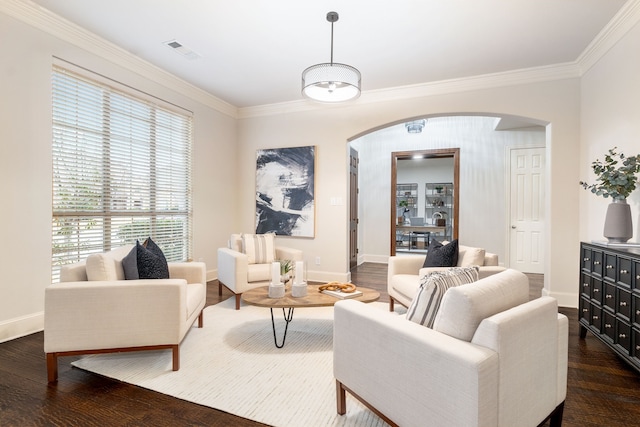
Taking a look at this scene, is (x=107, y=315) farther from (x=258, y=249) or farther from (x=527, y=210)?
(x=527, y=210)

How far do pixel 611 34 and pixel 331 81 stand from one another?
2593mm

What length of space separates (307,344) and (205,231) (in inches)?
110

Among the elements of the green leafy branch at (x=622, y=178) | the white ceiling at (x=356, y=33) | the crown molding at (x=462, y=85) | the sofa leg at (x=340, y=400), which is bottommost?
the sofa leg at (x=340, y=400)

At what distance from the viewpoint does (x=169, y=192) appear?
4375 mm

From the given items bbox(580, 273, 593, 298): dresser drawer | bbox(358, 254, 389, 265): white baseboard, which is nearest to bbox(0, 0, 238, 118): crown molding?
bbox(358, 254, 389, 265): white baseboard

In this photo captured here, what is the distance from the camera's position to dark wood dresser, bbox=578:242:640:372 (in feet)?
7.14

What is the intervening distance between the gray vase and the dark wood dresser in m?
0.16

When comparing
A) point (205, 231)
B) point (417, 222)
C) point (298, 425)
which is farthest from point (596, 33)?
point (417, 222)

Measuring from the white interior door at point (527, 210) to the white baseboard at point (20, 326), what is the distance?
662 centimetres

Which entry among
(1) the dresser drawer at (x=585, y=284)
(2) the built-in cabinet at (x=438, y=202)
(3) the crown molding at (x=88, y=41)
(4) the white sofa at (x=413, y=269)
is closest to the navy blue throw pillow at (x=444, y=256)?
(4) the white sofa at (x=413, y=269)

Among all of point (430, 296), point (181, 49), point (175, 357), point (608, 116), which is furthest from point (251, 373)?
point (608, 116)

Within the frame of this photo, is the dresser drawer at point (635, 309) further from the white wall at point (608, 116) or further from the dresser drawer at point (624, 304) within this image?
the white wall at point (608, 116)

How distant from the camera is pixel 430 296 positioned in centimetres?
155

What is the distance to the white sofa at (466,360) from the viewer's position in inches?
46.3
